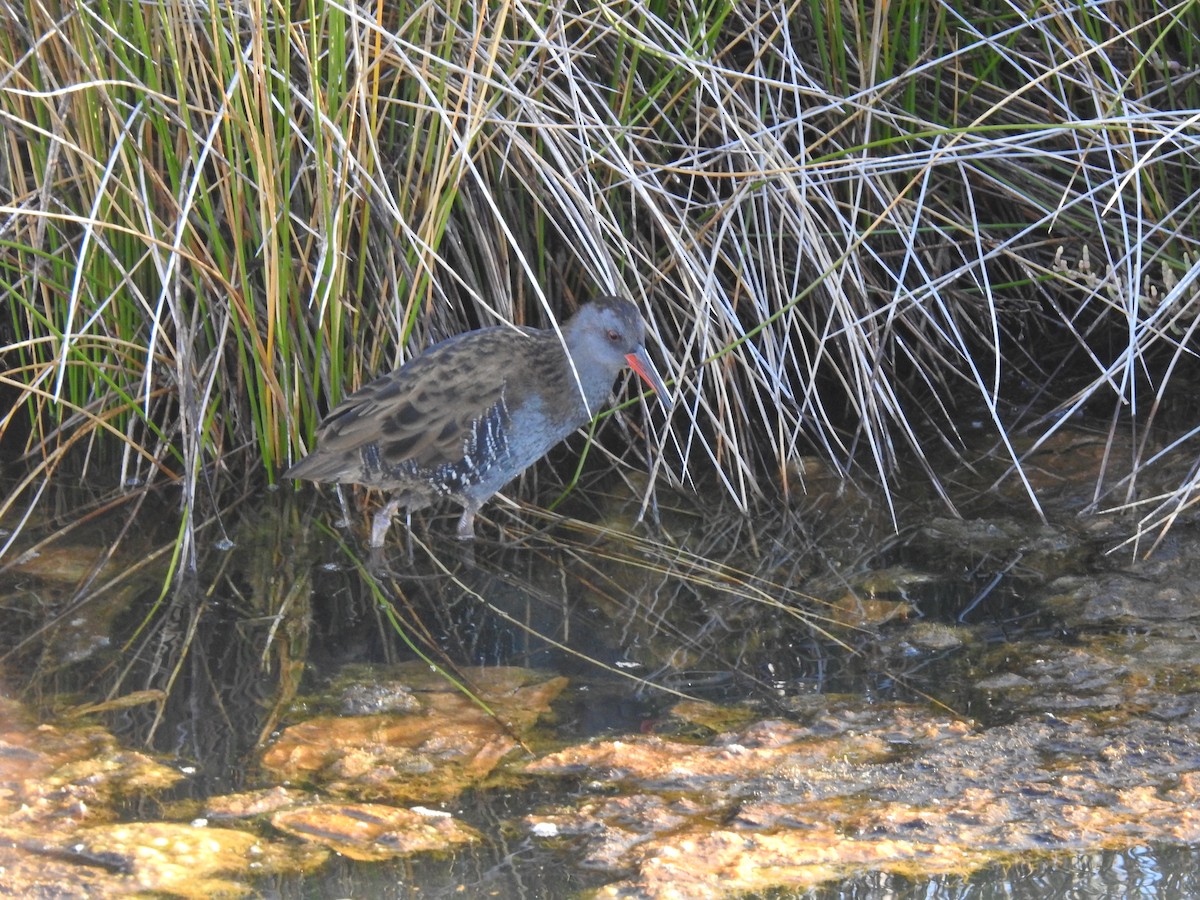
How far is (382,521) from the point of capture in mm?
3271

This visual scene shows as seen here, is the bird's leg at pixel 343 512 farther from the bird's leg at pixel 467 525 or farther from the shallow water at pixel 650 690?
the bird's leg at pixel 467 525

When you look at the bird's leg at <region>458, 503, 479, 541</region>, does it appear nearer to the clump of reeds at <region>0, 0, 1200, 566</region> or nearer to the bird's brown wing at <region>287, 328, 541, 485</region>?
the bird's brown wing at <region>287, 328, 541, 485</region>

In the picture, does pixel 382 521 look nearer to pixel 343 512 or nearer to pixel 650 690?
pixel 343 512

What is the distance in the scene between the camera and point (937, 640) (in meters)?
2.79

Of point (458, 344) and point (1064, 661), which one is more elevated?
point (458, 344)

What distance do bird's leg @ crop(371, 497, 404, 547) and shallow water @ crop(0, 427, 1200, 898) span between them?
6 cm

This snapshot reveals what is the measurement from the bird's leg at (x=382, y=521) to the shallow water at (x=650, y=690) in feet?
0.19

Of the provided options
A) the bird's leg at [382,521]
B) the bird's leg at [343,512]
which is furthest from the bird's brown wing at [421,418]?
the bird's leg at [343,512]

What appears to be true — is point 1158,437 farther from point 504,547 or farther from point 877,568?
point 504,547

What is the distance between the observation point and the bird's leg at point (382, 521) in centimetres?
325

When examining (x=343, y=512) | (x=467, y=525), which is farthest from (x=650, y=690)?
(x=343, y=512)

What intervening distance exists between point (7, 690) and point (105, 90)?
4.07 ft

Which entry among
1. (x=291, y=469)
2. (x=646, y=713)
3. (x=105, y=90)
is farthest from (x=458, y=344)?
(x=646, y=713)

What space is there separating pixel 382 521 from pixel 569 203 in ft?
2.74
